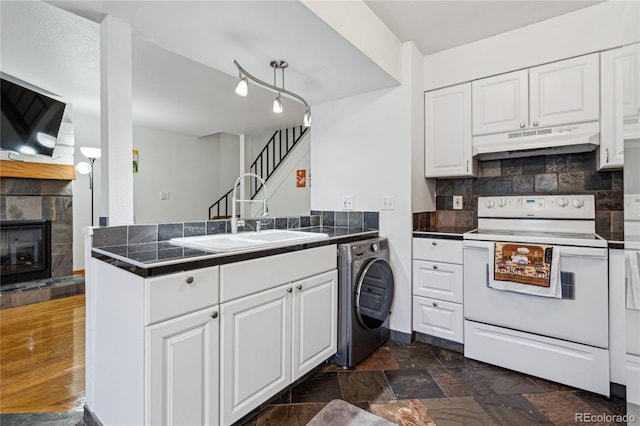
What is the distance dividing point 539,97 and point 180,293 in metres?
2.64

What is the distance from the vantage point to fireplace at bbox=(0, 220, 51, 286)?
3.46 metres

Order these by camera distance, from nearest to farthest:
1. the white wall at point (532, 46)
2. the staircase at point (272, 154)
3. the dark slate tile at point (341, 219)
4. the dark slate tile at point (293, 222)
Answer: the white wall at point (532, 46) < the dark slate tile at point (293, 222) < the dark slate tile at point (341, 219) < the staircase at point (272, 154)

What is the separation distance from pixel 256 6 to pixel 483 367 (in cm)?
261

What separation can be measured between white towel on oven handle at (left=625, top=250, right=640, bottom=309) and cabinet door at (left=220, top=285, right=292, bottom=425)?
1.34m

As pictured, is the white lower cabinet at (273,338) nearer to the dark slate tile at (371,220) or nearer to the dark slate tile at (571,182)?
the dark slate tile at (371,220)

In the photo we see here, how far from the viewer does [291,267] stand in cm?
168

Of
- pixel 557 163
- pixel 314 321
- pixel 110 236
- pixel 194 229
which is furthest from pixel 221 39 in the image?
pixel 557 163

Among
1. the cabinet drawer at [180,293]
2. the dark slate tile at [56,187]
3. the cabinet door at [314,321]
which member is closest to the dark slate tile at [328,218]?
the cabinet door at [314,321]

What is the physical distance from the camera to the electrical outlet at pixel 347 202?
2.73 metres

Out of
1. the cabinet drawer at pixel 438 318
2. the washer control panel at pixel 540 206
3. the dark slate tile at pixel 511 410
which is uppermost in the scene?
the washer control panel at pixel 540 206

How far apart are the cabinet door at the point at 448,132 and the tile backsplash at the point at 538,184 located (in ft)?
0.95

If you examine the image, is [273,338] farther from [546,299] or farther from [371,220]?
[546,299]

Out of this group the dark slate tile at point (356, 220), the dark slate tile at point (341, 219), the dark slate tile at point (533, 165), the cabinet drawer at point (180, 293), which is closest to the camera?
the cabinet drawer at point (180, 293)

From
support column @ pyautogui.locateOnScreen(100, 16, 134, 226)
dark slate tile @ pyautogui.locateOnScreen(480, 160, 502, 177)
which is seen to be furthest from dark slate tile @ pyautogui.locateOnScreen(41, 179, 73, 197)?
dark slate tile @ pyautogui.locateOnScreen(480, 160, 502, 177)
